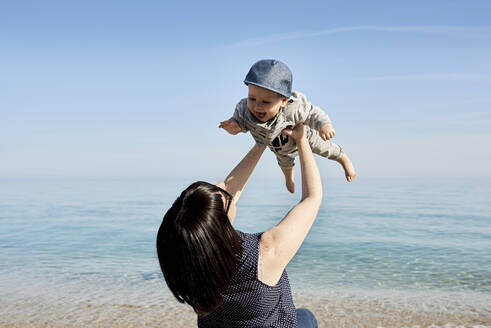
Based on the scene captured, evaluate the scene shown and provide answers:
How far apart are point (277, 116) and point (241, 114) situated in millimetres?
312

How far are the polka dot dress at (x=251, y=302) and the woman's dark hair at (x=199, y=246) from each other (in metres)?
0.07

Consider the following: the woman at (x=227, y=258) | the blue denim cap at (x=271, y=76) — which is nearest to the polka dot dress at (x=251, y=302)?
the woman at (x=227, y=258)

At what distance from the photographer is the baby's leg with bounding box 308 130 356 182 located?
4125mm

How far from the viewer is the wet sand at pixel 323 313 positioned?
661 cm

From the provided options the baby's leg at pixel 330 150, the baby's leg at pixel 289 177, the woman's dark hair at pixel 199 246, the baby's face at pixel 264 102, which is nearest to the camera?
the woman's dark hair at pixel 199 246

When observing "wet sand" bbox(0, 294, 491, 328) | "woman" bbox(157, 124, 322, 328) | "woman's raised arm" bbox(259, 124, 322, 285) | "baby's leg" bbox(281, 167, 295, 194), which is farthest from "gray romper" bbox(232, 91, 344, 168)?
"wet sand" bbox(0, 294, 491, 328)

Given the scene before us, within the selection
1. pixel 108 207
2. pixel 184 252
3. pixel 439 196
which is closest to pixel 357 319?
pixel 184 252

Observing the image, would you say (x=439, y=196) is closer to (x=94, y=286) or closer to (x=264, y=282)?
(x=94, y=286)

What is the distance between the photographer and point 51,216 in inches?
868

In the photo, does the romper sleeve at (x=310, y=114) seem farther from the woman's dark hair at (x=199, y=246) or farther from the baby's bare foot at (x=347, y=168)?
the woman's dark hair at (x=199, y=246)

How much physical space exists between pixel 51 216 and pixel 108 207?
15.9ft

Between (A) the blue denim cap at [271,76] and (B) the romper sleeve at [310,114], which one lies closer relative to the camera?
(A) the blue denim cap at [271,76]

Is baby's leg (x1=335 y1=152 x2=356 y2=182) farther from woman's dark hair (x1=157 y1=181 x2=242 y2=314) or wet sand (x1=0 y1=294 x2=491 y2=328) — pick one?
wet sand (x1=0 y1=294 x2=491 y2=328)

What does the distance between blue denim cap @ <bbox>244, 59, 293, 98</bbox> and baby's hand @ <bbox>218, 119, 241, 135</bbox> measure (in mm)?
522
